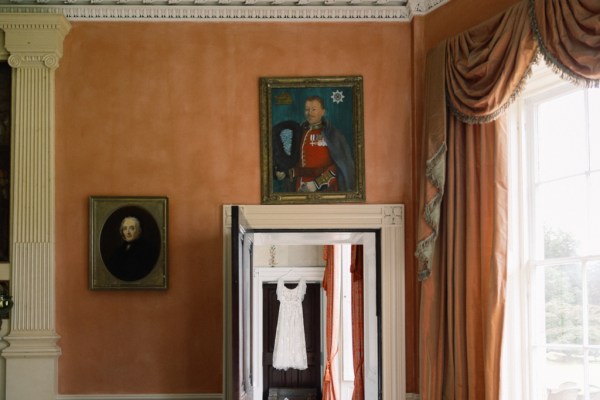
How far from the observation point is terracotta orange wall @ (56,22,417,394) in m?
6.70

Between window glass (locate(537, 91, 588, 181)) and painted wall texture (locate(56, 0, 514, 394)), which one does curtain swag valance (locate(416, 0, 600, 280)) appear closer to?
window glass (locate(537, 91, 588, 181))

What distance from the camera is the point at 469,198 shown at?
596cm

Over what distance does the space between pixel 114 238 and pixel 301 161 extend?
1.47 metres

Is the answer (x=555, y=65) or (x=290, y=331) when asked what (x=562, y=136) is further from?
(x=290, y=331)

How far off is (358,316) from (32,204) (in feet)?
15.6

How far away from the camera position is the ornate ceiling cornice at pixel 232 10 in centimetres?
686

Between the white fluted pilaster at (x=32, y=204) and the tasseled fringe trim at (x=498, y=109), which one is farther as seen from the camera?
the white fluted pilaster at (x=32, y=204)

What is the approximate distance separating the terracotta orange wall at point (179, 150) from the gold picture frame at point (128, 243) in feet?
0.22

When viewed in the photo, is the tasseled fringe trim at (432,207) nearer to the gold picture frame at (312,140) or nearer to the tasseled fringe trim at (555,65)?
the gold picture frame at (312,140)

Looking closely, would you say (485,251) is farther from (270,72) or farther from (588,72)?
(270,72)

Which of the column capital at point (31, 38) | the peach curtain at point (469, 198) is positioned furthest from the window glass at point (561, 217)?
the column capital at point (31, 38)

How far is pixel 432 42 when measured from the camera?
6.70 meters

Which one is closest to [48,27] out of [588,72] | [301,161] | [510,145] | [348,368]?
[301,161]

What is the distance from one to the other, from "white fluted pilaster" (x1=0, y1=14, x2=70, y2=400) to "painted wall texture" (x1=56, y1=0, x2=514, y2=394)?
11cm
